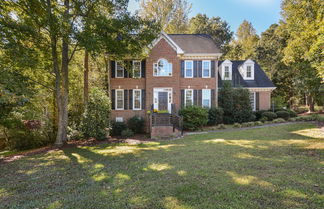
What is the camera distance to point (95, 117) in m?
10.7

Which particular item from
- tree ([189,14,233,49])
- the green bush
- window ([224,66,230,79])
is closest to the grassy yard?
the green bush

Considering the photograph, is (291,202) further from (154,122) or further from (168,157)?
(154,122)

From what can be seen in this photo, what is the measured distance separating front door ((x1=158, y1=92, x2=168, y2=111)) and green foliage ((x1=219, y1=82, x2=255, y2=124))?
5.47 metres

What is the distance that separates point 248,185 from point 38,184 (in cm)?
577

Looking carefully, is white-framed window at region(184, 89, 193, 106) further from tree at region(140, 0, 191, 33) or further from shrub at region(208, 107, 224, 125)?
tree at region(140, 0, 191, 33)

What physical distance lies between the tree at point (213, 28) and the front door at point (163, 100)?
18.1 meters

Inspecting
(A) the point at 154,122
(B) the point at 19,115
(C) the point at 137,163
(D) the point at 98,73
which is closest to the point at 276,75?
(A) the point at 154,122

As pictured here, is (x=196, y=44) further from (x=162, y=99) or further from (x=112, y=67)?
(x=112, y=67)

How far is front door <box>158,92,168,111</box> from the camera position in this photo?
14.2 meters

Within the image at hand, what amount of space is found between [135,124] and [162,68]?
17.8 feet

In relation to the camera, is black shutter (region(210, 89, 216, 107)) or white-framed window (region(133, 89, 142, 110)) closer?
white-framed window (region(133, 89, 142, 110))

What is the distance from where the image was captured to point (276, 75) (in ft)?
82.6

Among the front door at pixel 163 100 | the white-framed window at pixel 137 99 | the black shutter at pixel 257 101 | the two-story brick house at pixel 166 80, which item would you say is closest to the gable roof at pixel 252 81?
the black shutter at pixel 257 101

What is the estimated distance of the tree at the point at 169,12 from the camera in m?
21.8
